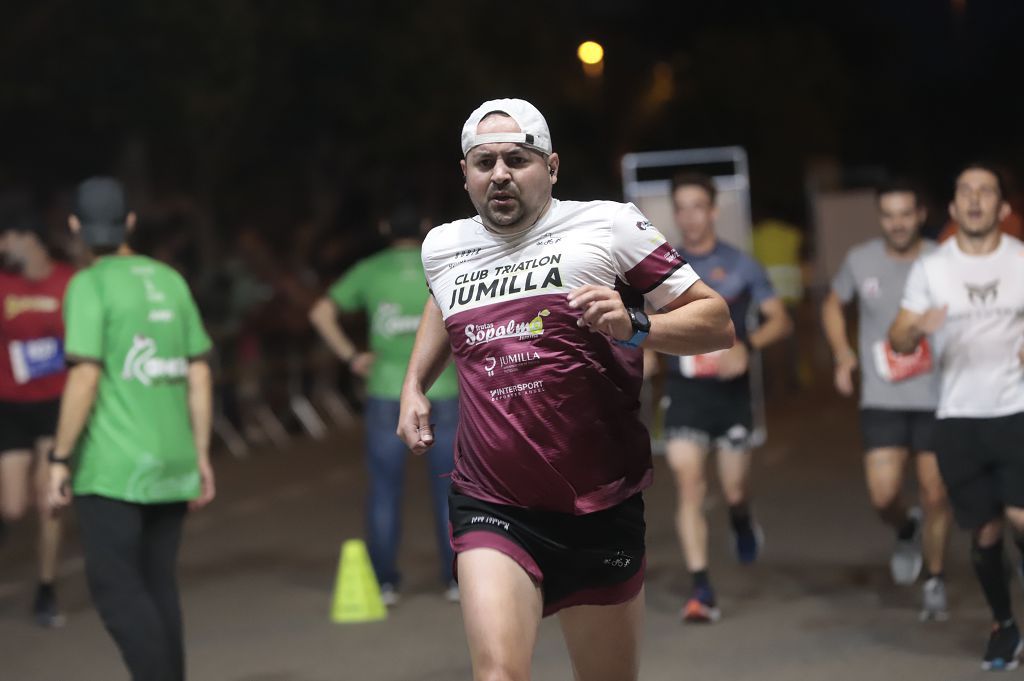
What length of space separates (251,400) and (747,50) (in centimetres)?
4853

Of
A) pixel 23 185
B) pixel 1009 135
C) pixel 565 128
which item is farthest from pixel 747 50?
pixel 23 185

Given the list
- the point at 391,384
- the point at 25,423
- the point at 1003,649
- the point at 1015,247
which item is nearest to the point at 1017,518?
the point at 1003,649

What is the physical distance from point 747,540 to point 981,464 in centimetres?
314

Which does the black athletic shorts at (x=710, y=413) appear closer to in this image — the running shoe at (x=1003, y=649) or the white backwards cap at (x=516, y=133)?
the running shoe at (x=1003, y=649)

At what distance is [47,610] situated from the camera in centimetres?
1023

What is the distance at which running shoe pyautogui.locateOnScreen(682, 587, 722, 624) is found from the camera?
9.50m

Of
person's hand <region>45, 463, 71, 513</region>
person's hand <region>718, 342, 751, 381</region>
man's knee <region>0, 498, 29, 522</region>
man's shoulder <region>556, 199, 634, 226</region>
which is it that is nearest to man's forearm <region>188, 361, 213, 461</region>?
person's hand <region>45, 463, 71, 513</region>

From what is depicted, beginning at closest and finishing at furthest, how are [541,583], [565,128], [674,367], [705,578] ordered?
[541,583], [705,578], [674,367], [565,128]

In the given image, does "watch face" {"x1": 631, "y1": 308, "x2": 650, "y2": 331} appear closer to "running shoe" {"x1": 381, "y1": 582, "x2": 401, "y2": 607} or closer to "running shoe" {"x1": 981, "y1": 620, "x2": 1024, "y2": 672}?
"running shoe" {"x1": 981, "y1": 620, "x2": 1024, "y2": 672}

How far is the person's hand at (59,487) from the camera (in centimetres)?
689

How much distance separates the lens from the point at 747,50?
6619 cm

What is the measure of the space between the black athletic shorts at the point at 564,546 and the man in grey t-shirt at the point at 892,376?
416cm

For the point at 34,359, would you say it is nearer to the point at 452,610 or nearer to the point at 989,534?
the point at 452,610

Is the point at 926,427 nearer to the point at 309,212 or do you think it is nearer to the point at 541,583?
the point at 541,583
